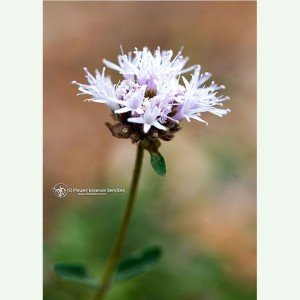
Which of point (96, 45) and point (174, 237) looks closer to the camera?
point (174, 237)

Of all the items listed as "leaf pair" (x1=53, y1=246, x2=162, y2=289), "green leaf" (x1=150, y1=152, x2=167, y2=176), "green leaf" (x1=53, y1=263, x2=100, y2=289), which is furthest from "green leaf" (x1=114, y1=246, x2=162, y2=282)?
"green leaf" (x1=150, y1=152, x2=167, y2=176)

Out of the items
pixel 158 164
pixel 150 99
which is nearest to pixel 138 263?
pixel 158 164

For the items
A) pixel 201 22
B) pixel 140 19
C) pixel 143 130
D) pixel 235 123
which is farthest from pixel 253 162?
pixel 143 130

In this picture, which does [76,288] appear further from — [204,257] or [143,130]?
[143,130]

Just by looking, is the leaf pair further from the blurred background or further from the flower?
the flower

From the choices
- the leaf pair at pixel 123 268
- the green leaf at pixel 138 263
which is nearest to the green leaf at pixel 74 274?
the leaf pair at pixel 123 268

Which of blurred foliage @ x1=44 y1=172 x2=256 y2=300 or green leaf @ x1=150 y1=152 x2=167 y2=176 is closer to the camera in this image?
green leaf @ x1=150 y1=152 x2=167 y2=176

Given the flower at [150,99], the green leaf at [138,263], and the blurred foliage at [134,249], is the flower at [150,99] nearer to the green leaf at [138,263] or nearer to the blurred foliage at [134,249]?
the green leaf at [138,263]
